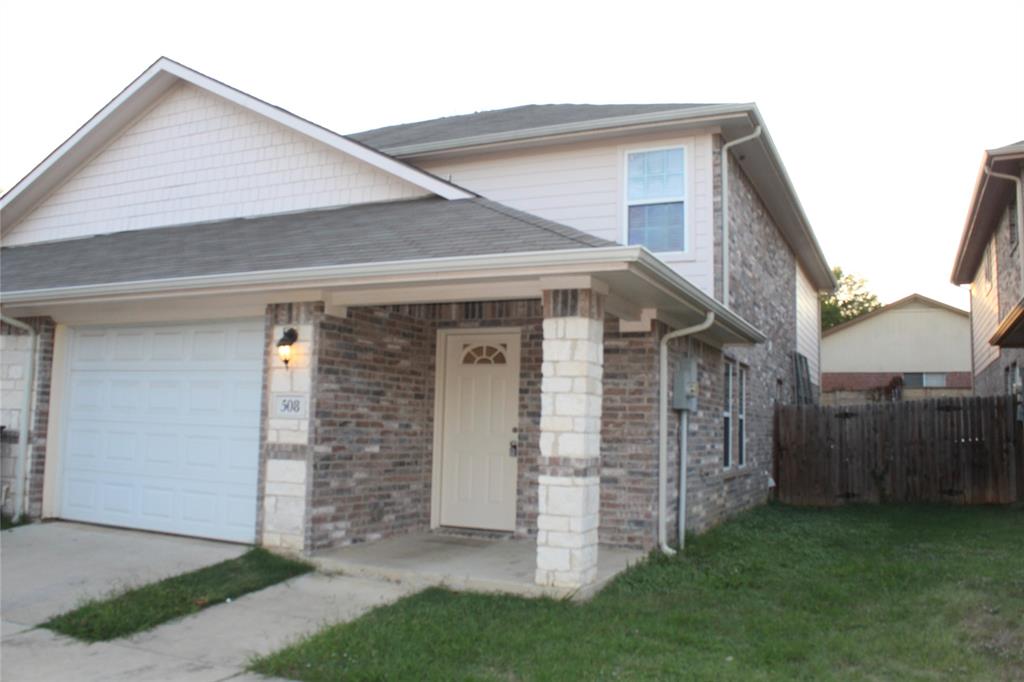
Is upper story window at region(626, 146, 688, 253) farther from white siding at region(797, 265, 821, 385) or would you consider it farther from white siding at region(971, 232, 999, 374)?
white siding at region(797, 265, 821, 385)

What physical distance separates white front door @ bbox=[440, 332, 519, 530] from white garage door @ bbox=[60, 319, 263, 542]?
2219 mm

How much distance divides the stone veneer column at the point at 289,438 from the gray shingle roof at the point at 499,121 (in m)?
4.28

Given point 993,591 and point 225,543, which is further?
point 225,543

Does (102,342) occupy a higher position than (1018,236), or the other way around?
(1018,236)

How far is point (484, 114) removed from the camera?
45.5ft

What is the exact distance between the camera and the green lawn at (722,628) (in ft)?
16.8

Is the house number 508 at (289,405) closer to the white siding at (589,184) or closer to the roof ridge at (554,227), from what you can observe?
the roof ridge at (554,227)

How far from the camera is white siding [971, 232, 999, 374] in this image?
16.6 m

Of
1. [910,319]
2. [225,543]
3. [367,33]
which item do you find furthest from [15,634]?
[910,319]

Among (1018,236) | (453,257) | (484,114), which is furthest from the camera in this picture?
(484,114)

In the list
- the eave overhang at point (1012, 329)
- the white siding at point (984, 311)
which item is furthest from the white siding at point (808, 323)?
the eave overhang at point (1012, 329)

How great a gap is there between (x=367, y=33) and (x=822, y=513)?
1005 centimetres

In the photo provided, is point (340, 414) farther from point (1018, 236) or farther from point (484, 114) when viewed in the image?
point (1018, 236)

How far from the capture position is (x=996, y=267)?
16031 millimetres
